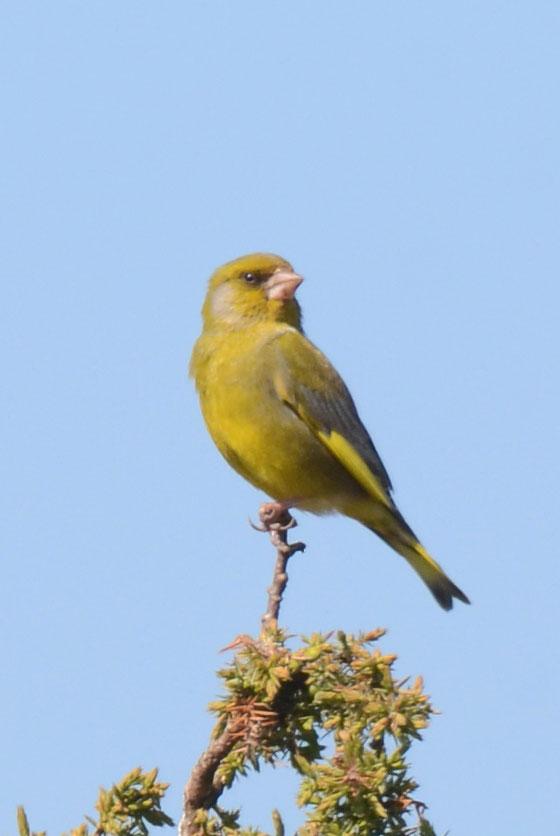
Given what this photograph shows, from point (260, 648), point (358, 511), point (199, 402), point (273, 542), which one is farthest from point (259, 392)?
point (260, 648)

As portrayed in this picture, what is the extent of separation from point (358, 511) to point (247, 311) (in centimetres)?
115

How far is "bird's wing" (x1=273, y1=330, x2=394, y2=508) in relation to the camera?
6.36 metres

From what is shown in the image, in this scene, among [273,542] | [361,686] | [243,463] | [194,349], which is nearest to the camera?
[361,686]

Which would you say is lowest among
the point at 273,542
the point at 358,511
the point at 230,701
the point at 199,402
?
the point at 230,701

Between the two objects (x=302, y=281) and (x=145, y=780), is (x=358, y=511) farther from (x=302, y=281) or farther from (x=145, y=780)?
(x=145, y=780)

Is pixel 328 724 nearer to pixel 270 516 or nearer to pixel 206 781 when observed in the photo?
pixel 206 781

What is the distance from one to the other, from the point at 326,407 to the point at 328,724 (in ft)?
11.3

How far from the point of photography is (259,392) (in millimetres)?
6266

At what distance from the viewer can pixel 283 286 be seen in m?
6.82

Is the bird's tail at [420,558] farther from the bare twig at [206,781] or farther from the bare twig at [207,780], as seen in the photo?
the bare twig at [207,780]

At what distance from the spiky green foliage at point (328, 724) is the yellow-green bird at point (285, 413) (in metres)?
2.68

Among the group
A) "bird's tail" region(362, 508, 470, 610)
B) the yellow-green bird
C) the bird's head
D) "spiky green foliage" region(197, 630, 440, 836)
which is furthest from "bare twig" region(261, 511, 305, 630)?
the bird's head

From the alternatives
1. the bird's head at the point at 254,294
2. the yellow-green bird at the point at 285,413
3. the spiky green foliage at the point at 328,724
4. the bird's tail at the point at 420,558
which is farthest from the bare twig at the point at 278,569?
the bird's head at the point at 254,294

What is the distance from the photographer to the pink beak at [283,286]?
22.3 ft
